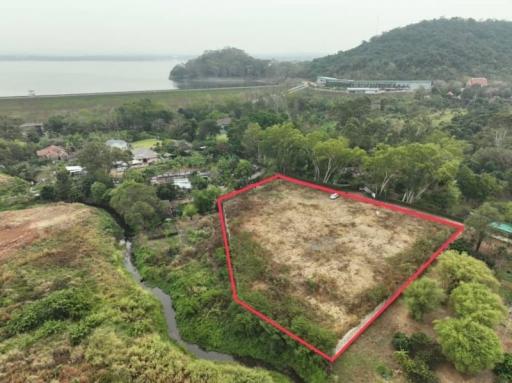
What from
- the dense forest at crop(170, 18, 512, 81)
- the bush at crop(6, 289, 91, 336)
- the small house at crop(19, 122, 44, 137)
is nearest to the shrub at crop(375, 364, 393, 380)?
the bush at crop(6, 289, 91, 336)

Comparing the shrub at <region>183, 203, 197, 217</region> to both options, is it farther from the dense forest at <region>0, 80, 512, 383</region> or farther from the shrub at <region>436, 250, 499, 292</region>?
the shrub at <region>436, 250, 499, 292</region>

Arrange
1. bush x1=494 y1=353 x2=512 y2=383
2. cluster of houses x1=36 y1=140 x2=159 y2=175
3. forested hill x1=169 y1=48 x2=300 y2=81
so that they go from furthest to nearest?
forested hill x1=169 y1=48 x2=300 y2=81
cluster of houses x1=36 y1=140 x2=159 y2=175
bush x1=494 y1=353 x2=512 y2=383

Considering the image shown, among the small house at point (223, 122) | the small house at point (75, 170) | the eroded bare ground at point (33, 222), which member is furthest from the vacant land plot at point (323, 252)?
the small house at point (223, 122)

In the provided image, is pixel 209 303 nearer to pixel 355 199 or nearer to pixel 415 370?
pixel 415 370

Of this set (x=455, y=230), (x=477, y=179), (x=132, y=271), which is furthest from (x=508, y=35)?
(x=132, y=271)

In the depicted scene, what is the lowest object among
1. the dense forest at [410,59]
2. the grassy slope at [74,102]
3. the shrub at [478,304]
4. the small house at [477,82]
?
the shrub at [478,304]

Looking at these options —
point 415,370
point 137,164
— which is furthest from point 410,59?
point 415,370

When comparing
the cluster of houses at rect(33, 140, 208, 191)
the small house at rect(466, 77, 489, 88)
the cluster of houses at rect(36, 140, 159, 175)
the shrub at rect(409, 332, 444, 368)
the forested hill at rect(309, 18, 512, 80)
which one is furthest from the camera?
the forested hill at rect(309, 18, 512, 80)

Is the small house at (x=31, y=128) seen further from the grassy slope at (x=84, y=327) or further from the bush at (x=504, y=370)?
the bush at (x=504, y=370)
